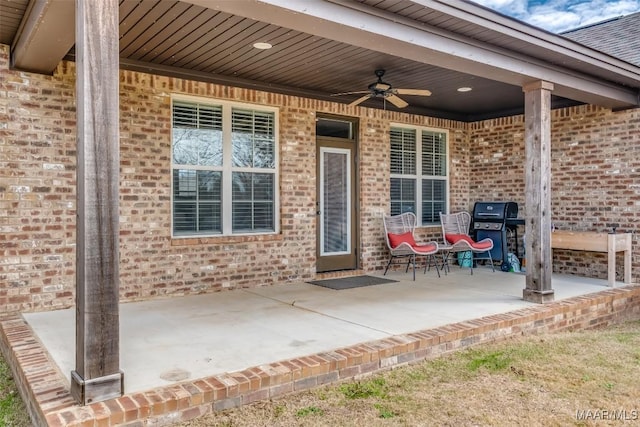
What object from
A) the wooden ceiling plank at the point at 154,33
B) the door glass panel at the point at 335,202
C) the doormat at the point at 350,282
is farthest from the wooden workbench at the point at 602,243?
the wooden ceiling plank at the point at 154,33

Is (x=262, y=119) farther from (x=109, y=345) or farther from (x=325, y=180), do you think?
(x=109, y=345)

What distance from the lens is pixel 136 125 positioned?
16.8 ft

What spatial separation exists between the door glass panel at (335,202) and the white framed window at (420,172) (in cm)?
94

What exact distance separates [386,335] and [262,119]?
3.45 meters

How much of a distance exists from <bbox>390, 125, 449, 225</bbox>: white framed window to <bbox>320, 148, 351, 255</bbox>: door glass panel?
935 millimetres

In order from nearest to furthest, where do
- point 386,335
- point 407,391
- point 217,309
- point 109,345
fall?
point 109,345, point 407,391, point 386,335, point 217,309

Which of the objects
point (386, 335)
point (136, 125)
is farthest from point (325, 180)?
point (386, 335)

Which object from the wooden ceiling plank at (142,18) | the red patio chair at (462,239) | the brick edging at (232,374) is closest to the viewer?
the brick edging at (232,374)

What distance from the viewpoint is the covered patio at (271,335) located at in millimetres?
2619

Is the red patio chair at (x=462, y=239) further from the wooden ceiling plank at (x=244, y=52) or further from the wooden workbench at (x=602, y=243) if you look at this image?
the wooden ceiling plank at (x=244, y=52)

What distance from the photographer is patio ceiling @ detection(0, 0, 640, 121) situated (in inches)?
137

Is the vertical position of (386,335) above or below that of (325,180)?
below

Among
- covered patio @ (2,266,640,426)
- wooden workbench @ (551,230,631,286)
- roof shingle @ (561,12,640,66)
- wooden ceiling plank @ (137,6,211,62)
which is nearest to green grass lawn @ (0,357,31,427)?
covered patio @ (2,266,640,426)

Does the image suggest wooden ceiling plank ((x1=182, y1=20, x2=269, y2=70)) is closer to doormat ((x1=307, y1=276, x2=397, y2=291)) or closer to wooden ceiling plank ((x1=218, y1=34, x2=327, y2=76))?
wooden ceiling plank ((x1=218, y1=34, x2=327, y2=76))
